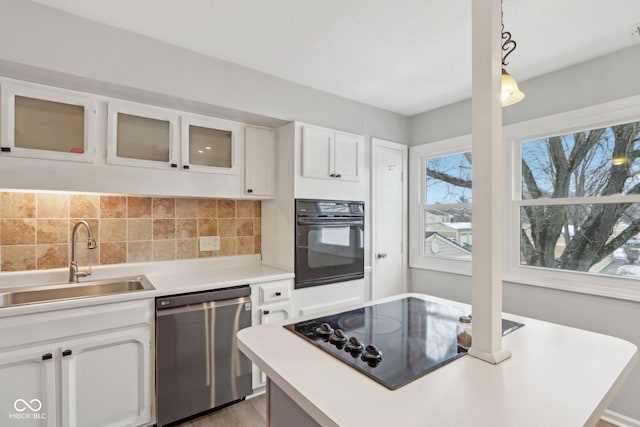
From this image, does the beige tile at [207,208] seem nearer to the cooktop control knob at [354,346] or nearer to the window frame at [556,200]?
the cooktop control knob at [354,346]

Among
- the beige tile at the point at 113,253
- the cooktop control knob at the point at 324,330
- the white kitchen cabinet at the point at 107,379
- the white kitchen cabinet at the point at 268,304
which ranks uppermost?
the beige tile at the point at 113,253

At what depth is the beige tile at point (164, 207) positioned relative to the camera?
2.42 meters

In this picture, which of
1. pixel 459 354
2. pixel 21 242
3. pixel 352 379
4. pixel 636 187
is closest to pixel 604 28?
pixel 636 187

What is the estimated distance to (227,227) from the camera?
2.74 metres

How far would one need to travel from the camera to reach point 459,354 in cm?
104

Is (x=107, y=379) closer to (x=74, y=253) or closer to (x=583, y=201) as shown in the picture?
(x=74, y=253)

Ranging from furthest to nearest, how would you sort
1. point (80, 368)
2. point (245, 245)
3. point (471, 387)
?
point (245, 245) < point (80, 368) < point (471, 387)

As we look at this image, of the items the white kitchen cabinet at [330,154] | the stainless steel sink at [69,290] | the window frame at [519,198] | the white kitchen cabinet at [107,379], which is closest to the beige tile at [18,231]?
the stainless steel sink at [69,290]

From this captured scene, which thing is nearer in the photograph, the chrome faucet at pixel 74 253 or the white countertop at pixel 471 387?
the white countertop at pixel 471 387

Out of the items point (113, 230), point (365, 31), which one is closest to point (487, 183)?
point (365, 31)

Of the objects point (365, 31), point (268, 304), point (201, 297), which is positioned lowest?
point (268, 304)

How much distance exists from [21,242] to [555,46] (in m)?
3.64

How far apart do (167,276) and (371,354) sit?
1876mm

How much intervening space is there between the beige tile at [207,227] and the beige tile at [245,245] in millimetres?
235
